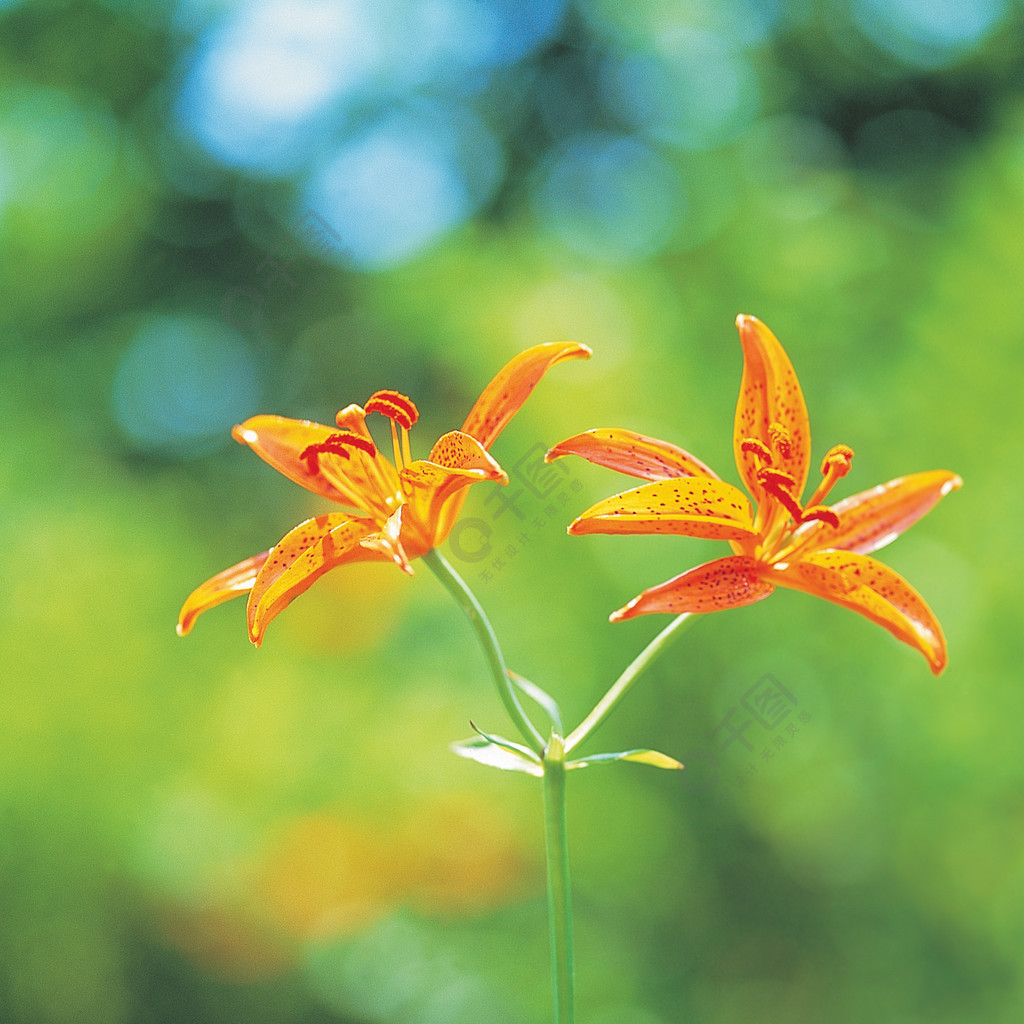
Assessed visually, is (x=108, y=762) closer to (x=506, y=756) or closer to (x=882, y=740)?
(x=882, y=740)

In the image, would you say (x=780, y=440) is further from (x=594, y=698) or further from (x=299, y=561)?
(x=594, y=698)

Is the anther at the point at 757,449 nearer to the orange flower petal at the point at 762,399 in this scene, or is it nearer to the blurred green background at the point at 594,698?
the orange flower petal at the point at 762,399

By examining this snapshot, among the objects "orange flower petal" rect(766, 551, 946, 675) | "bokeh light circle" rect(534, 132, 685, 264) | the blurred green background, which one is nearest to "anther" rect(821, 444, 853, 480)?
"orange flower petal" rect(766, 551, 946, 675)

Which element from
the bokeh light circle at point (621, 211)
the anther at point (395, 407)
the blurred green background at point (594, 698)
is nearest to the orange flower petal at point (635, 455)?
the anther at point (395, 407)

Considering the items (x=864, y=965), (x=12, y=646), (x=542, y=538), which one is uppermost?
(x=542, y=538)

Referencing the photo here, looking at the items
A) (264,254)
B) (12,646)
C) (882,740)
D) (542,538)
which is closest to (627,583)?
(542,538)

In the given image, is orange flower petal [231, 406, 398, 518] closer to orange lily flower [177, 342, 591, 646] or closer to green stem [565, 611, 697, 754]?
orange lily flower [177, 342, 591, 646]
